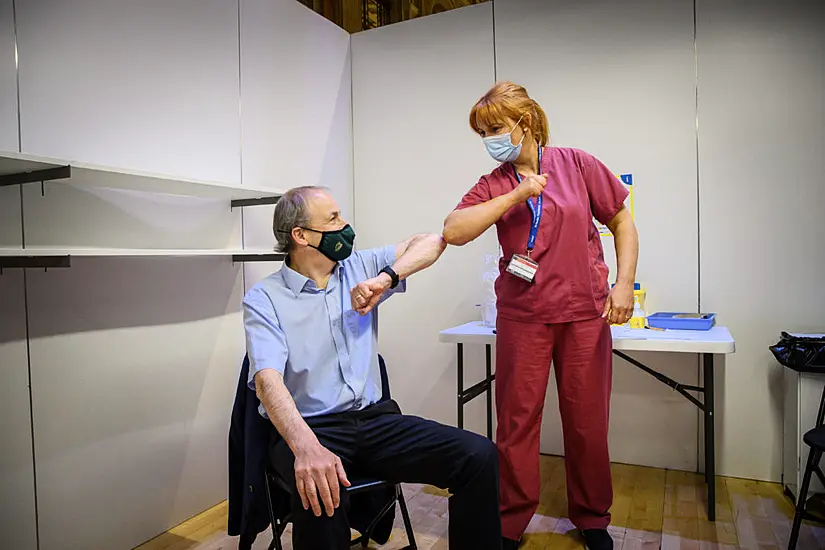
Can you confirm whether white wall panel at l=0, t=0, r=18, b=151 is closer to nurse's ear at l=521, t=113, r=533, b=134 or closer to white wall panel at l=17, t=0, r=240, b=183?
white wall panel at l=17, t=0, r=240, b=183

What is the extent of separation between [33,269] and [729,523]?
2780 millimetres

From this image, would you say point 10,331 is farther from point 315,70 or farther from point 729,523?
point 729,523

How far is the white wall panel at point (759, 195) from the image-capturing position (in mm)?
2793

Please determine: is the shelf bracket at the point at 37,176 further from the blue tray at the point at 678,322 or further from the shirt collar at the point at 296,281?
the blue tray at the point at 678,322

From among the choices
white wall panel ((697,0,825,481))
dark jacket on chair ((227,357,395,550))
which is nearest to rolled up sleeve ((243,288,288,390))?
dark jacket on chair ((227,357,395,550))

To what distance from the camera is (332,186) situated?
364cm

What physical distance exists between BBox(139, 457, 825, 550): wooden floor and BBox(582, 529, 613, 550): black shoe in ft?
0.19

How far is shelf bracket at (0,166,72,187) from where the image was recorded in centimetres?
190

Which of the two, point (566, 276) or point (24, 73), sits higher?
point (24, 73)

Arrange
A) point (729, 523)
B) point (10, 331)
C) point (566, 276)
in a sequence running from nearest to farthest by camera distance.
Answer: point (10, 331) < point (566, 276) < point (729, 523)

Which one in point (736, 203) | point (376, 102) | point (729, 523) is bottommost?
point (729, 523)

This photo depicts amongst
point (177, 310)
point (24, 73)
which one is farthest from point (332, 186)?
point (24, 73)

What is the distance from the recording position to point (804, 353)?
2490mm

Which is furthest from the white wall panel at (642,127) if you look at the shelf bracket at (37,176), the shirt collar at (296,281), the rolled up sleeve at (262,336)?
the shelf bracket at (37,176)
